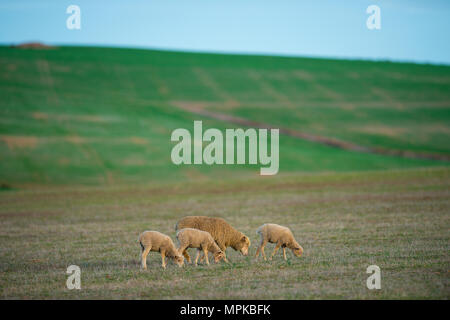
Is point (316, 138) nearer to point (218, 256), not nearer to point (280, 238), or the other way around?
point (280, 238)

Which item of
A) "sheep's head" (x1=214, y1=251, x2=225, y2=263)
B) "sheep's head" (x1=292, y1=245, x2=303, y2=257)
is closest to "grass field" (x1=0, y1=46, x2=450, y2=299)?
"sheep's head" (x1=292, y1=245, x2=303, y2=257)

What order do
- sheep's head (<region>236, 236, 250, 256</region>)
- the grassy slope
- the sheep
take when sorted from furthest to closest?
sheep's head (<region>236, 236, 250, 256</region>) → the sheep → the grassy slope

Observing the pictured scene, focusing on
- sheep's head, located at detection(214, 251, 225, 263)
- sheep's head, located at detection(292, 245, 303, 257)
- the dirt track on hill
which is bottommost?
sheep's head, located at detection(214, 251, 225, 263)

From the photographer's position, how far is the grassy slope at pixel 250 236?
10125 mm

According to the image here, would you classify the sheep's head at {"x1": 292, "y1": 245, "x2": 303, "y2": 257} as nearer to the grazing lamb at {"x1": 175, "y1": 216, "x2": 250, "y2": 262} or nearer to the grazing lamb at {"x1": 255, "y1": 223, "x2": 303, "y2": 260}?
the grazing lamb at {"x1": 255, "y1": 223, "x2": 303, "y2": 260}

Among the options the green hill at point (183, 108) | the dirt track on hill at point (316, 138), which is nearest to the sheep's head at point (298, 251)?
the green hill at point (183, 108)

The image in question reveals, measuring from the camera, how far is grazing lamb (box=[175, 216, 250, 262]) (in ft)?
44.6

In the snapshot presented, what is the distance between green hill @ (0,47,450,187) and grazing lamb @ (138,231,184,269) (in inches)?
1177

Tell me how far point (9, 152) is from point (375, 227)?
120ft

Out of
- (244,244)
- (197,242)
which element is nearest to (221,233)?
(244,244)

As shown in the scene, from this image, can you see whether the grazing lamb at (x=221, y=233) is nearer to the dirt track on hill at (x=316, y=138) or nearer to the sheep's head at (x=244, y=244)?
the sheep's head at (x=244, y=244)

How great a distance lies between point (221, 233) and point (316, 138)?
4640 centimetres

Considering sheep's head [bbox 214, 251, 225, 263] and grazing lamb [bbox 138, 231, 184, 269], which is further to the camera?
sheep's head [bbox 214, 251, 225, 263]

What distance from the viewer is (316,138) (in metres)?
58.6
